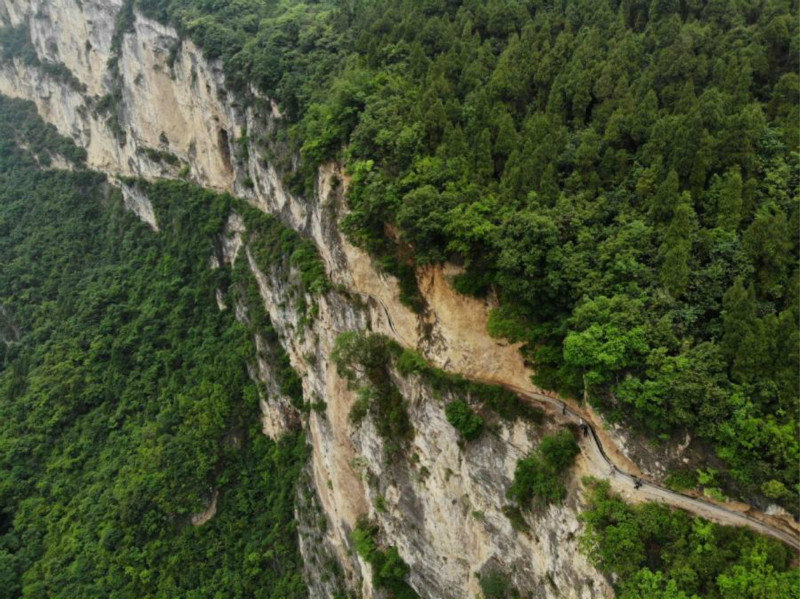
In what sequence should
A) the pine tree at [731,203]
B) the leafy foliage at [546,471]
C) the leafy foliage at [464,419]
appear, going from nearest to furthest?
1. the pine tree at [731,203]
2. the leafy foliage at [546,471]
3. the leafy foliage at [464,419]

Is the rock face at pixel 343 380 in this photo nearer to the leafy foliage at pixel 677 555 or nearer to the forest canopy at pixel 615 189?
the leafy foliage at pixel 677 555

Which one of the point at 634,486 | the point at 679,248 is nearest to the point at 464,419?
the point at 634,486

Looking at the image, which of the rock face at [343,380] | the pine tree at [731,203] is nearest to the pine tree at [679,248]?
the pine tree at [731,203]

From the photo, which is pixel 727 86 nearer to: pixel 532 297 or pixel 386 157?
pixel 532 297

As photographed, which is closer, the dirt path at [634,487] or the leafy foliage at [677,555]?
the leafy foliage at [677,555]

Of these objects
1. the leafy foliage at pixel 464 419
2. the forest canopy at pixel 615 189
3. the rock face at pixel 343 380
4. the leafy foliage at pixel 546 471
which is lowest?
the rock face at pixel 343 380

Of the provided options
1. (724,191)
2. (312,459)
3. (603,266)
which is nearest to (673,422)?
(603,266)
